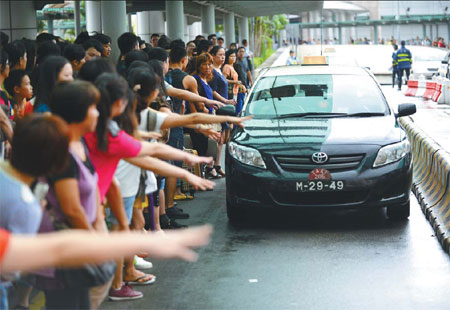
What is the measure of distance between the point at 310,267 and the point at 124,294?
5.46ft

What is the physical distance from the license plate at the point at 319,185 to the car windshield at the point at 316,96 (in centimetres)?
125

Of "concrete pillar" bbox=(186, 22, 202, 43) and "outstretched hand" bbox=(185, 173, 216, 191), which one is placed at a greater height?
"concrete pillar" bbox=(186, 22, 202, 43)

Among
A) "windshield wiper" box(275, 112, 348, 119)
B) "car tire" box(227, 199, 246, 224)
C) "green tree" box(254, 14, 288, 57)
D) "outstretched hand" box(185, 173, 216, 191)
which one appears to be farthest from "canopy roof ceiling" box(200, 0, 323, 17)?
"outstretched hand" box(185, 173, 216, 191)

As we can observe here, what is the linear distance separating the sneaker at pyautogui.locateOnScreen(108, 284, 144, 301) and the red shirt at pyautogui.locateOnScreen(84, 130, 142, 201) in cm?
153

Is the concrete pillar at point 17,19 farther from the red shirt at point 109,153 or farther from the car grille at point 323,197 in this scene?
the red shirt at point 109,153

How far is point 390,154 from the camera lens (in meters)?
8.57

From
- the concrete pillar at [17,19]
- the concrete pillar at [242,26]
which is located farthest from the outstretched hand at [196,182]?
the concrete pillar at [242,26]

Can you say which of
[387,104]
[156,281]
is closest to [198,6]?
[387,104]

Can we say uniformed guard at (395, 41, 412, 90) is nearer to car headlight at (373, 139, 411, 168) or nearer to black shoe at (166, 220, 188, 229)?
car headlight at (373, 139, 411, 168)

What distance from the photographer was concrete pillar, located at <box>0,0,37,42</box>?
2334 centimetres

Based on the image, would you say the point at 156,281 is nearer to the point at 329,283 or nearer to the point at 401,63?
the point at 329,283

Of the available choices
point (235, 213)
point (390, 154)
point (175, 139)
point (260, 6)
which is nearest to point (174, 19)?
point (260, 6)

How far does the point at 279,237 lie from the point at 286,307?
238 cm

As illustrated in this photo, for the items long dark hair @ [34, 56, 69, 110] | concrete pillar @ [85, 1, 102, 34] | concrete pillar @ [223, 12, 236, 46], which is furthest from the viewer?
concrete pillar @ [223, 12, 236, 46]
